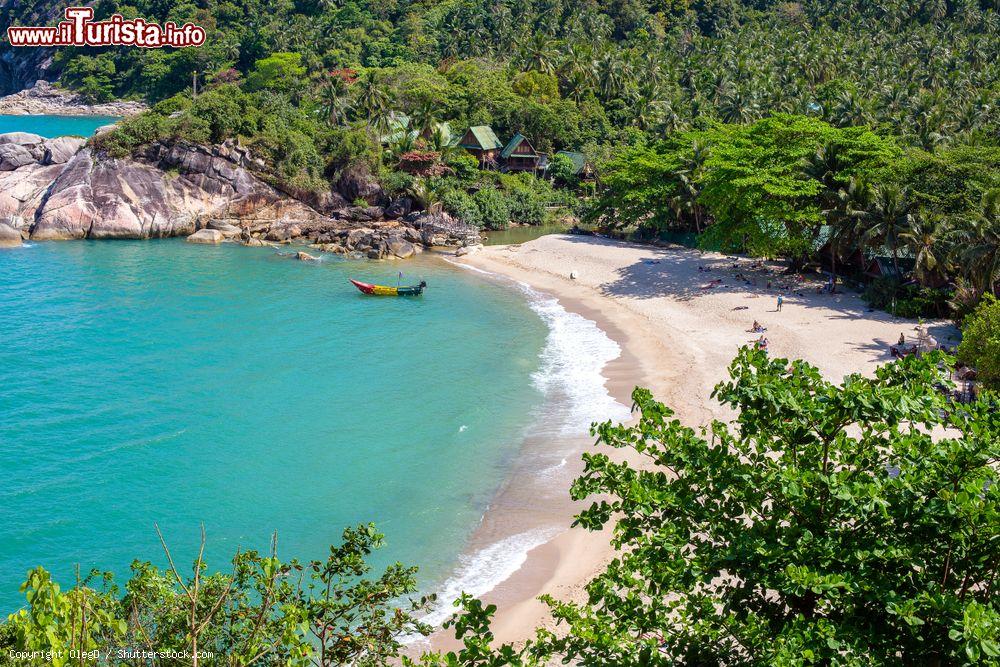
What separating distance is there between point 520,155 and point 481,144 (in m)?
3.93

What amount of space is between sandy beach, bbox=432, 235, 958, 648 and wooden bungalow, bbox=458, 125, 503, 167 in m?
18.9

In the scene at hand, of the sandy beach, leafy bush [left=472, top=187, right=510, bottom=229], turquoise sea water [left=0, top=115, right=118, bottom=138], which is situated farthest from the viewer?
turquoise sea water [left=0, top=115, right=118, bottom=138]

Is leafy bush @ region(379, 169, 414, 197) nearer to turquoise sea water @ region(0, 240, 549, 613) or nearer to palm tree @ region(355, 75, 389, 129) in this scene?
palm tree @ region(355, 75, 389, 129)

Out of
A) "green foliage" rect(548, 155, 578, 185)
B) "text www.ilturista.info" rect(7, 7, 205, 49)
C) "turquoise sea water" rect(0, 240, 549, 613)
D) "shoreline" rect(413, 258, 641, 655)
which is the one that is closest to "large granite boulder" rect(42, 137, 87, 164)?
"turquoise sea water" rect(0, 240, 549, 613)

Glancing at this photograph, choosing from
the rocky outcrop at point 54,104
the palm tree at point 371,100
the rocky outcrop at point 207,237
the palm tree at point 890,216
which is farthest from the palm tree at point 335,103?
the rocky outcrop at point 54,104

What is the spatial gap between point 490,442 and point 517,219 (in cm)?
A: 4659

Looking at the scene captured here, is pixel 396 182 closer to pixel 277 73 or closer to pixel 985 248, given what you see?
pixel 985 248

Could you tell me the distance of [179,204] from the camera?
209 ft

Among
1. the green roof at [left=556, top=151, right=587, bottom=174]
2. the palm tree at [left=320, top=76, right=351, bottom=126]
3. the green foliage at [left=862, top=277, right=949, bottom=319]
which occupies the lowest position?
the green foliage at [left=862, top=277, right=949, bottom=319]

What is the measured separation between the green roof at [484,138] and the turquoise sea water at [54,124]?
57.7 metres

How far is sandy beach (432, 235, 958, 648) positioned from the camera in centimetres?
2042

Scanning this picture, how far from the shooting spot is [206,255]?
57094mm

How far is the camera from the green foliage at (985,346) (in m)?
25.6

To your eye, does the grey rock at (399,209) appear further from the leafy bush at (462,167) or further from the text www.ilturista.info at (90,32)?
the text www.ilturista.info at (90,32)
